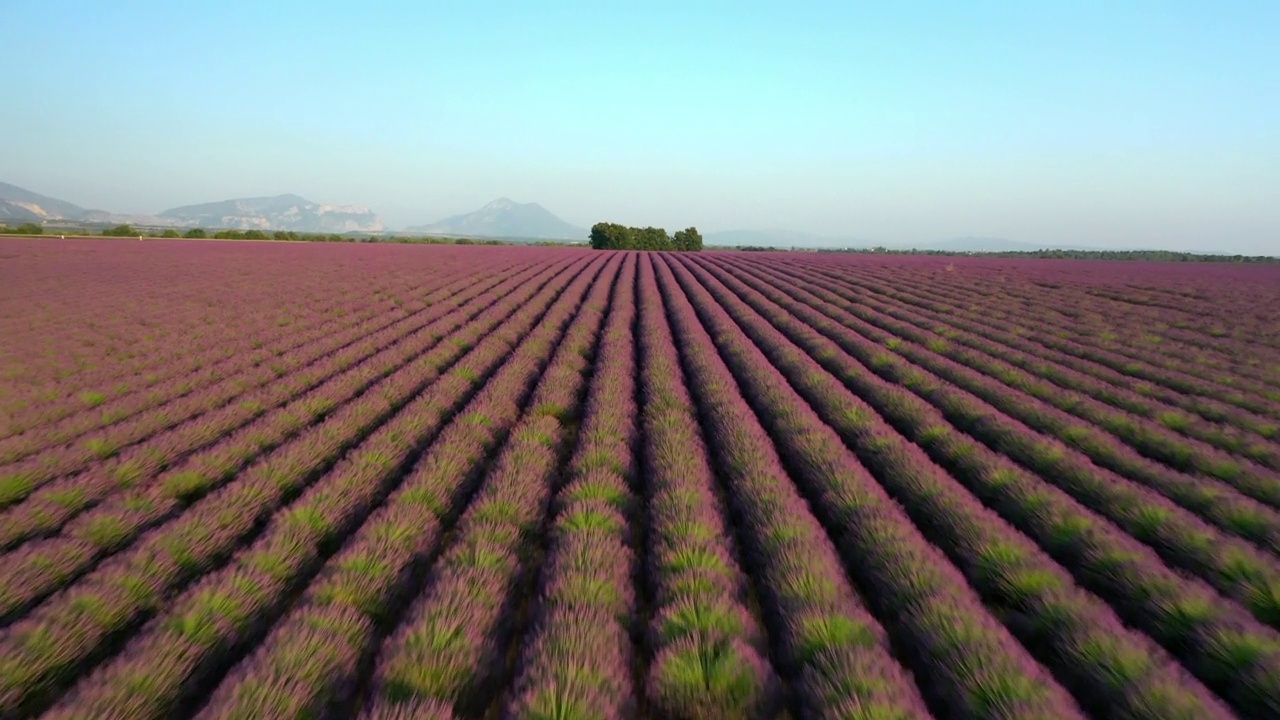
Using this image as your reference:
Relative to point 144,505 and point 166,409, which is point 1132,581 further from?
point 166,409

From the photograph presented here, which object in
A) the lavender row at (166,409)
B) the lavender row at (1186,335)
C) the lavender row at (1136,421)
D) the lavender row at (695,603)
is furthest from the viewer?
the lavender row at (1186,335)

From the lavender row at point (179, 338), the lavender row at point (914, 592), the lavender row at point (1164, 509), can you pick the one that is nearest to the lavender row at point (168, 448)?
the lavender row at point (179, 338)

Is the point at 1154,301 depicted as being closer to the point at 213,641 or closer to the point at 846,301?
the point at 846,301

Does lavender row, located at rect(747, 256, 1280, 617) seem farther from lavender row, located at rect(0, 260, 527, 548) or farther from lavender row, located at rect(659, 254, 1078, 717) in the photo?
lavender row, located at rect(0, 260, 527, 548)

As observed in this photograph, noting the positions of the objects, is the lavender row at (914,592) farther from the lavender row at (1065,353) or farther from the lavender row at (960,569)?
the lavender row at (1065,353)

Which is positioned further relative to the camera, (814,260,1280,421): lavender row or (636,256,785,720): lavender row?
(814,260,1280,421): lavender row

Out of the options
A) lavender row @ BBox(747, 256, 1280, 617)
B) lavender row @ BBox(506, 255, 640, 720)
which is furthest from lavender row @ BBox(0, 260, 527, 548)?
lavender row @ BBox(747, 256, 1280, 617)

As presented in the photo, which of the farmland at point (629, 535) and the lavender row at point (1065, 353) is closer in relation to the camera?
the farmland at point (629, 535)
